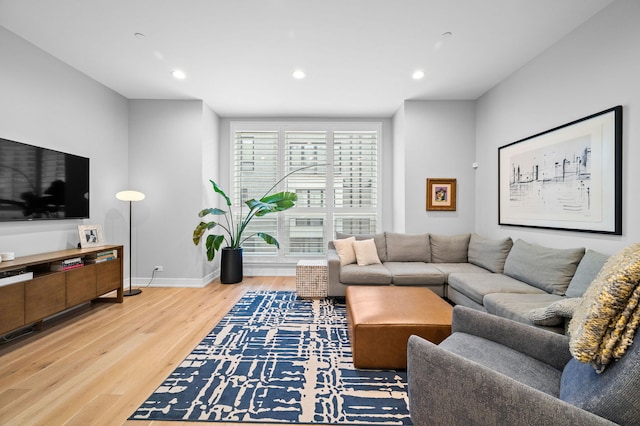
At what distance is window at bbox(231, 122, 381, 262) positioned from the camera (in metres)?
5.22

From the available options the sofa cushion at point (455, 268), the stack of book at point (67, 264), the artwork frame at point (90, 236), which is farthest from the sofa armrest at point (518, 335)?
the artwork frame at point (90, 236)

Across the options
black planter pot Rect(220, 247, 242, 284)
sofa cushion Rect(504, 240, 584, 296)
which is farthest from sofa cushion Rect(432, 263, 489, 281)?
black planter pot Rect(220, 247, 242, 284)

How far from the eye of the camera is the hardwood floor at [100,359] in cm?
175

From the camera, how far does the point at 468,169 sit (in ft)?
14.8

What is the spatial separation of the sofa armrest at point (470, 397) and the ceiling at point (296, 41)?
2.56m

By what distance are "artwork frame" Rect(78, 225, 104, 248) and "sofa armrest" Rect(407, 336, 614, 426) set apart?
3.85 m

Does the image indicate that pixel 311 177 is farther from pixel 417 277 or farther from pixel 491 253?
pixel 491 253

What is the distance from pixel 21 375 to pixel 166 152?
3168 millimetres

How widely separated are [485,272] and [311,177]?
10.0ft

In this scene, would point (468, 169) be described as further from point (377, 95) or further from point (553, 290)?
point (553, 290)

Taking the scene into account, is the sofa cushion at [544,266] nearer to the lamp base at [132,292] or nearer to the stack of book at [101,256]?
the stack of book at [101,256]

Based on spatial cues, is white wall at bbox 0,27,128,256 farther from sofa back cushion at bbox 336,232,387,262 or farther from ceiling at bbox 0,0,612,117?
sofa back cushion at bbox 336,232,387,262

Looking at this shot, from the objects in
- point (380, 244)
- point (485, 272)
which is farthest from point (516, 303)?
point (380, 244)

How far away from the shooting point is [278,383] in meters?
2.01
